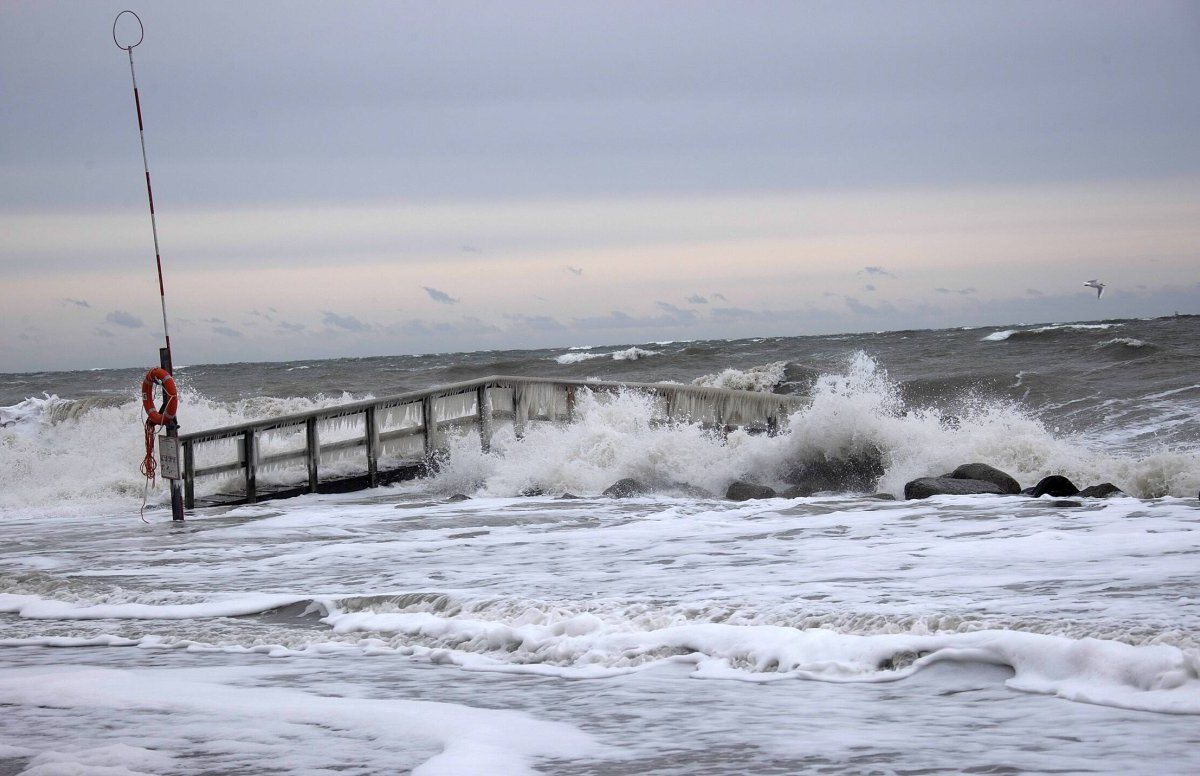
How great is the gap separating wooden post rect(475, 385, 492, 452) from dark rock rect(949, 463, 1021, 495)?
6179mm

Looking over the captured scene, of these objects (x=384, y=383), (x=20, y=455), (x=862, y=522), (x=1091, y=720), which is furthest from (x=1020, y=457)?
(x=384, y=383)

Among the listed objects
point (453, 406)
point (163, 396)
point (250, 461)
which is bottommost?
point (250, 461)

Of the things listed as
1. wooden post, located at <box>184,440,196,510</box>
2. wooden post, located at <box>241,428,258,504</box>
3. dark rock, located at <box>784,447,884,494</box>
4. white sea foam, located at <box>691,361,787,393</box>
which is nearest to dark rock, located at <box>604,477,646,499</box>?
dark rock, located at <box>784,447,884,494</box>

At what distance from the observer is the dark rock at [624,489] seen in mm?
12044

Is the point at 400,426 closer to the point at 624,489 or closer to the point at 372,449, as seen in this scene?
the point at 372,449

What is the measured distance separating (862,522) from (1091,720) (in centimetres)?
515

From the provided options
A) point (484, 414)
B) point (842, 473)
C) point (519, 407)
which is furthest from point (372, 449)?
point (842, 473)

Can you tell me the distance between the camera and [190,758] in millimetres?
3975

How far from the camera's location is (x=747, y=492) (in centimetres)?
1148

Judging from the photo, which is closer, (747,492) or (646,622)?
(646,622)

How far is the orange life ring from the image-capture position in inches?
430

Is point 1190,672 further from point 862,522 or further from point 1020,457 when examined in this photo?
point 1020,457

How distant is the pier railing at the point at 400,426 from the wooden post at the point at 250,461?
1cm

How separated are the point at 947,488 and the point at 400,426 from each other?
7425mm
